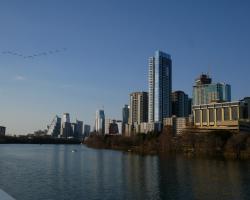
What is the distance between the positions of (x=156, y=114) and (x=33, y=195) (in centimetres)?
16853

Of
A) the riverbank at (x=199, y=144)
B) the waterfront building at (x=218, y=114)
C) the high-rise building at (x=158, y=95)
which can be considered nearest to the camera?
the riverbank at (x=199, y=144)

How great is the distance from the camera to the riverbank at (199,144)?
8200 cm

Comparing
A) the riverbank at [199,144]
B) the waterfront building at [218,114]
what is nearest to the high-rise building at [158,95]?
the waterfront building at [218,114]

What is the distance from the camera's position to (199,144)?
302 feet

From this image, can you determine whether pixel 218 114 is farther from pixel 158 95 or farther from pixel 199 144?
pixel 199 144

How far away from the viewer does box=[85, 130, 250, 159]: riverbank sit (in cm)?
8200

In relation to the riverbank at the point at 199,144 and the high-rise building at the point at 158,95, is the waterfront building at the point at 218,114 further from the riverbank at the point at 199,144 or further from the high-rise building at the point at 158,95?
the riverbank at the point at 199,144

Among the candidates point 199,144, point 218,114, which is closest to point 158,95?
point 218,114

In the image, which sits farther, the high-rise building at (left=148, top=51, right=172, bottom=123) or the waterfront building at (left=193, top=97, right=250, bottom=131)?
the high-rise building at (left=148, top=51, right=172, bottom=123)

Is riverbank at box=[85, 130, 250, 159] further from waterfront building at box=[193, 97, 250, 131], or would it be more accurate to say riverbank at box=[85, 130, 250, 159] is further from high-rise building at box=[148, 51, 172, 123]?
high-rise building at box=[148, 51, 172, 123]

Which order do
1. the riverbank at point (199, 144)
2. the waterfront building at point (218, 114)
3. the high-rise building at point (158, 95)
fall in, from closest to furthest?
the riverbank at point (199, 144)
the waterfront building at point (218, 114)
the high-rise building at point (158, 95)

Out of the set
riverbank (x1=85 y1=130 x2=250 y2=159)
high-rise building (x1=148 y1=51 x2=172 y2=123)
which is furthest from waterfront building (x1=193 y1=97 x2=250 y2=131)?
riverbank (x1=85 y1=130 x2=250 y2=159)

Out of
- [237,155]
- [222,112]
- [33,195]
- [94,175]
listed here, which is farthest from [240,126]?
[33,195]

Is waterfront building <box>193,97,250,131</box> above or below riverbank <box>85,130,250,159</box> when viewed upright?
above
